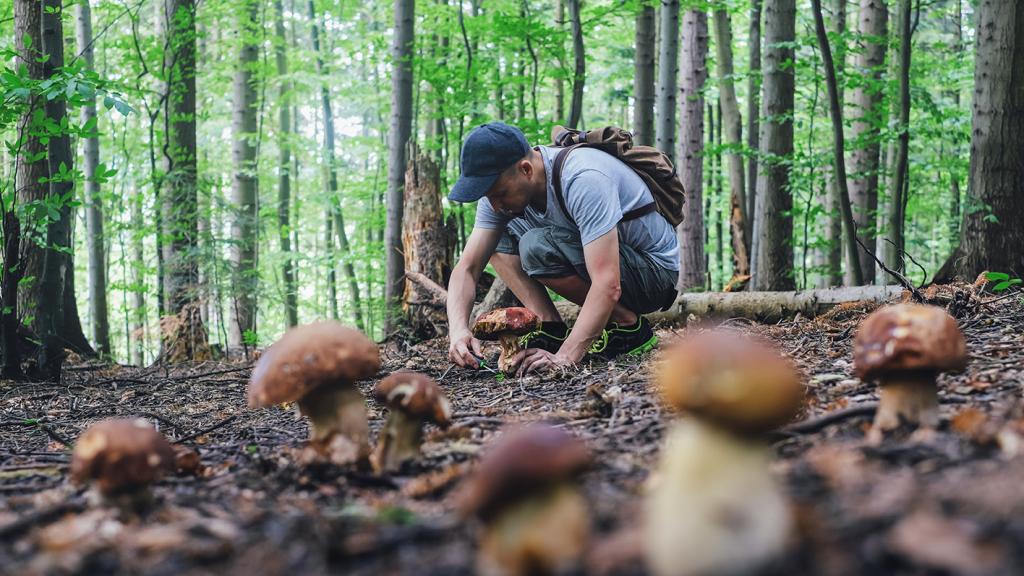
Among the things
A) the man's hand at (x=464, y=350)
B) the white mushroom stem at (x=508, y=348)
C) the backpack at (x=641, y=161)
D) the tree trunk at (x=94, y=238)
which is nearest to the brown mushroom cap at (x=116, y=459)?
the man's hand at (x=464, y=350)

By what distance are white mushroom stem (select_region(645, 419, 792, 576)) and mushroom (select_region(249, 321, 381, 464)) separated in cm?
130

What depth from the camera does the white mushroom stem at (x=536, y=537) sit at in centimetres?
128

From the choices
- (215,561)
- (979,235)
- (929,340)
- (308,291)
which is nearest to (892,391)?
(929,340)

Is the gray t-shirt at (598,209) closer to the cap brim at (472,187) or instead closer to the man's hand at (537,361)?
the cap brim at (472,187)

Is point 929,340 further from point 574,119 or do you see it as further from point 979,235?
point 574,119

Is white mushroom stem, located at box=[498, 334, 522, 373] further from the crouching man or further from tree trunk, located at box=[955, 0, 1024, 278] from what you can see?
tree trunk, located at box=[955, 0, 1024, 278]

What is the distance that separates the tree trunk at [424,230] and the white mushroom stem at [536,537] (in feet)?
22.5

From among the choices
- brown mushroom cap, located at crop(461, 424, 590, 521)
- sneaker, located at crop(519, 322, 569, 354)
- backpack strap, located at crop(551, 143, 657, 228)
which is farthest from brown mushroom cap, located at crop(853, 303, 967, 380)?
sneaker, located at crop(519, 322, 569, 354)

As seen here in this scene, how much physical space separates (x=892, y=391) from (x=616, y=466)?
879 millimetres

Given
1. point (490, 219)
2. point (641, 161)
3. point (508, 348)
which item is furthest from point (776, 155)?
point (508, 348)

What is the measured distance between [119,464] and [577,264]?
12.4 ft

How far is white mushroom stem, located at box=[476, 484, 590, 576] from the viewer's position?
4.21 feet

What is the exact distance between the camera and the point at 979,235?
6.07 metres

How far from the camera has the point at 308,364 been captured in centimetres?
225
